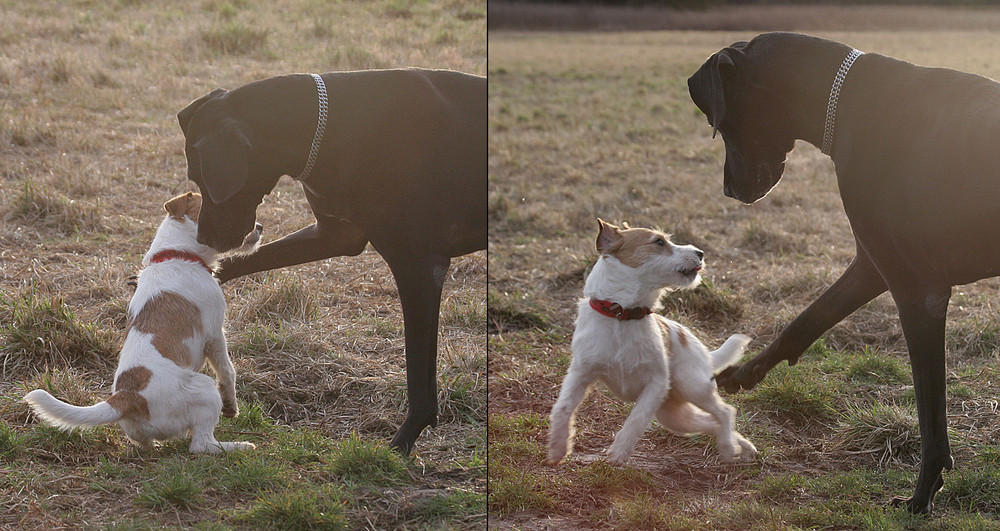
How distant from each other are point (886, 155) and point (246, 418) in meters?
2.76

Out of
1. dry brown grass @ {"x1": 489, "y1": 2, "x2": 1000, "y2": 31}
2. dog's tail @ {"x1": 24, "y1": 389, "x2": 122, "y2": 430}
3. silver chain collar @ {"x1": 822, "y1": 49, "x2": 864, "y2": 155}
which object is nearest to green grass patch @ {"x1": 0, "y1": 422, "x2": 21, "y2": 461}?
dog's tail @ {"x1": 24, "y1": 389, "x2": 122, "y2": 430}

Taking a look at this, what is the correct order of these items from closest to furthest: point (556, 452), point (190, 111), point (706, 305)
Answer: point (556, 452) → point (190, 111) → point (706, 305)

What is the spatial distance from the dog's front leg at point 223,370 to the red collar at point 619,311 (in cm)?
160

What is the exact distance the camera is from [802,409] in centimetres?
450

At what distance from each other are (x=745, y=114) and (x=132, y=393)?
260 cm

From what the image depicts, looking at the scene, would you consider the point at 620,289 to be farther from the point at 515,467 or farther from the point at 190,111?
the point at 190,111

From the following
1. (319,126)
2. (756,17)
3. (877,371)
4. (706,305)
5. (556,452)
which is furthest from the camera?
(756,17)

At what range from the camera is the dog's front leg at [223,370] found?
4117 millimetres

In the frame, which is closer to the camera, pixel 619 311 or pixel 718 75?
pixel 619 311

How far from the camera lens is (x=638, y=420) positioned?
3.57m

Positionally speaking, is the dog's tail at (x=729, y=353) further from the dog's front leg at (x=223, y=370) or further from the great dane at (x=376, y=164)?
the dog's front leg at (x=223, y=370)

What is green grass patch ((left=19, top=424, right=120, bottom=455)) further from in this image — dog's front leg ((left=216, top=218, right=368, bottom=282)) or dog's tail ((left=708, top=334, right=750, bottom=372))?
dog's tail ((left=708, top=334, right=750, bottom=372))

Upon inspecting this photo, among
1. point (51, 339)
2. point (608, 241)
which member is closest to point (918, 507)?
point (608, 241)

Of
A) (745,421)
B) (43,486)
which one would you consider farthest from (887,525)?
(43,486)
